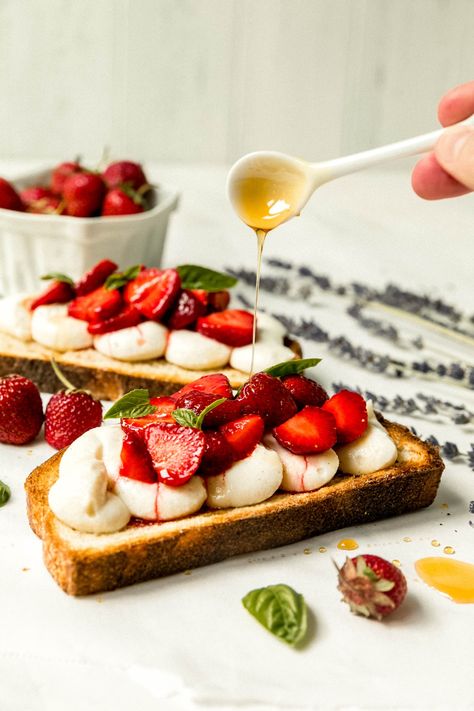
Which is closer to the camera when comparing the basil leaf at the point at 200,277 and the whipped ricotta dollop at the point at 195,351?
the whipped ricotta dollop at the point at 195,351

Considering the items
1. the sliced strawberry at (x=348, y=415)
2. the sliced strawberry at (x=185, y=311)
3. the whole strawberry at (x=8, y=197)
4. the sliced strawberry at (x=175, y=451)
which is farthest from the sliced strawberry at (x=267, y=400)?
the whole strawberry at (x=8, y=197)

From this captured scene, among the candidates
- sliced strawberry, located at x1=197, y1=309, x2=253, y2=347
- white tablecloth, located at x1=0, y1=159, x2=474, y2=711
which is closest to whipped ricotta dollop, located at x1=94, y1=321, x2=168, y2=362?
sliced strawberry, located at x1=197, y1=309, x2=253, y2=347

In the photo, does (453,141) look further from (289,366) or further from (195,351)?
(195,351)

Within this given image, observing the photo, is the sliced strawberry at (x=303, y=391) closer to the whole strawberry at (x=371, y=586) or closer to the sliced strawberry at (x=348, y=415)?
the sliced strawberry at (x=348, y=415)

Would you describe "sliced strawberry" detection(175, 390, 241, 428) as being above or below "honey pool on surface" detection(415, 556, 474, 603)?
above

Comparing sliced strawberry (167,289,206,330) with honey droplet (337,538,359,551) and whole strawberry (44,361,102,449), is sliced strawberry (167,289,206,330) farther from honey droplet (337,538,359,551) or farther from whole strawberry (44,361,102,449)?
honey droplet (337,538,359,551)

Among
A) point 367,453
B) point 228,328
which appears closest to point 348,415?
point 367,453

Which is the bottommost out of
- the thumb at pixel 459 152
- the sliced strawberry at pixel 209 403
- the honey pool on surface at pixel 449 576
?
the honey pool on surface at pixel 449 576
